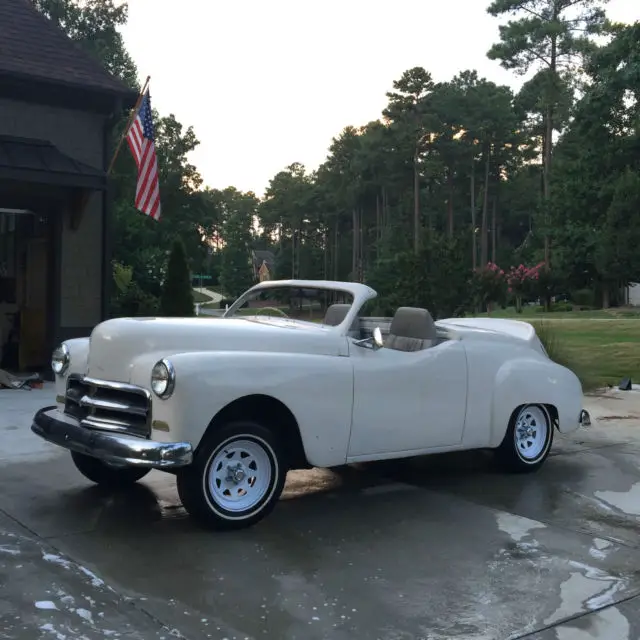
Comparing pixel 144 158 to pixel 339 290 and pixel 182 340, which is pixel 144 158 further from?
pixel 182 340

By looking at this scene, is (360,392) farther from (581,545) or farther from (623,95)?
(623,95)

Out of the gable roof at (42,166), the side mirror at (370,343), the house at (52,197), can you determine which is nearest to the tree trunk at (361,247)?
the house at (52,197)

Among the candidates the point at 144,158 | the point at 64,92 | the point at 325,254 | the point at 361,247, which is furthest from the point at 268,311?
the point at 325,254

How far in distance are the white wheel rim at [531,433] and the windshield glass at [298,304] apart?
187 cm

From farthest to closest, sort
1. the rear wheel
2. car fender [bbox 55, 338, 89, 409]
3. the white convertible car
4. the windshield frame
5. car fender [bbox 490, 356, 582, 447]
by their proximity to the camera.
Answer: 1. car fender [bbox 490, 356, 582, 447]
2. the rear wheel
3. the windshield frame
4. car fender [bbox 55, 338, 89, 409]
5. the white convertible car

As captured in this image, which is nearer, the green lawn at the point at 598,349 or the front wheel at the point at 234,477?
the front wheel at the point at 234,477

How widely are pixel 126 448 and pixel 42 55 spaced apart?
383 inches

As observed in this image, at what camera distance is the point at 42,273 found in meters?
12.6

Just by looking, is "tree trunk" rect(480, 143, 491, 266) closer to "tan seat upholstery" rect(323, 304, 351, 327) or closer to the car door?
A: the car door

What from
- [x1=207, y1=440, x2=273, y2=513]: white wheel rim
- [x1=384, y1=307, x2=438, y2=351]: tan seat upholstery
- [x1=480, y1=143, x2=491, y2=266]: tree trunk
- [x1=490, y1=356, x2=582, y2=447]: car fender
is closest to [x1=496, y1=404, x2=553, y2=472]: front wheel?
[x1=490, y1=356, x2=582, y2=447]: car fender

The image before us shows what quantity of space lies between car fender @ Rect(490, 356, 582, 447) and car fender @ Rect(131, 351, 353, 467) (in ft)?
5.13

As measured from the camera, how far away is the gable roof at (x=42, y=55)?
11.6 metres

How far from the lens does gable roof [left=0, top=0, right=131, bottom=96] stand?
458 inches

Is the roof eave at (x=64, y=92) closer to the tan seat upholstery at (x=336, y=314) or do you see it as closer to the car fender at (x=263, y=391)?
the tan seat upholstery at (x=336, y=314)
